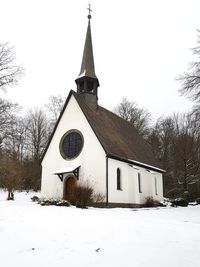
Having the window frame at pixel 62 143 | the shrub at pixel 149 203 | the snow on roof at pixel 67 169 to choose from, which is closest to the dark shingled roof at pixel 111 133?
the window frame at pixel 62 143

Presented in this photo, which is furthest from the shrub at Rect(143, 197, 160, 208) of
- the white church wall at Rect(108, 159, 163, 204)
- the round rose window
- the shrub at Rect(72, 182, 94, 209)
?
the shrub at Rect(72, 182, 94, 209)

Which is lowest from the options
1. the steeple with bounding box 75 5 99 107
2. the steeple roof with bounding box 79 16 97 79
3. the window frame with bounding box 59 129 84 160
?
the window frame with bounding box 59 129 84 160

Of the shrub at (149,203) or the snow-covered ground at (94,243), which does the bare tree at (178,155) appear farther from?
the snow-covered ground at (94,243)

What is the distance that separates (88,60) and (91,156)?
9.94 metres

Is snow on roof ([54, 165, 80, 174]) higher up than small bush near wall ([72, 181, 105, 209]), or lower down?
higher up

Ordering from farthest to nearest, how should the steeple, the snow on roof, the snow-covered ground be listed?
1. the steeple
2. the snow on roof
3. the snow-covered ground

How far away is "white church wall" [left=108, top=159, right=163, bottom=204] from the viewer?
2058cm

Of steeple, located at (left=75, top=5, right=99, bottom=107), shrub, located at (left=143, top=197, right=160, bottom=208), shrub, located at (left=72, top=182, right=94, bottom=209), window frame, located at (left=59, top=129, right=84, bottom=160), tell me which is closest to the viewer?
shrub, located at (left=72, top=182, right=94, bottom=209)

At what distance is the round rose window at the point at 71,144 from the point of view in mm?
22308

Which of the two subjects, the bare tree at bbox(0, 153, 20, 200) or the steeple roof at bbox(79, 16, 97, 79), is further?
the steeple roof at bbox(79, 16, 97, 79)

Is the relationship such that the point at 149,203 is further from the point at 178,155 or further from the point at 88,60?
the point at 178,155

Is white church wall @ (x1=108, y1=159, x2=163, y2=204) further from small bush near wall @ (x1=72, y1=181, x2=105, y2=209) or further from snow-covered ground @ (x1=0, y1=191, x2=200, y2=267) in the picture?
snow-covered ground @ (x1=0, y1=191, x2=200, y2=267)

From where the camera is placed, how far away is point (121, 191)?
21328 mm

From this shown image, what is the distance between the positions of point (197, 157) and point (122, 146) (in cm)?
2146
